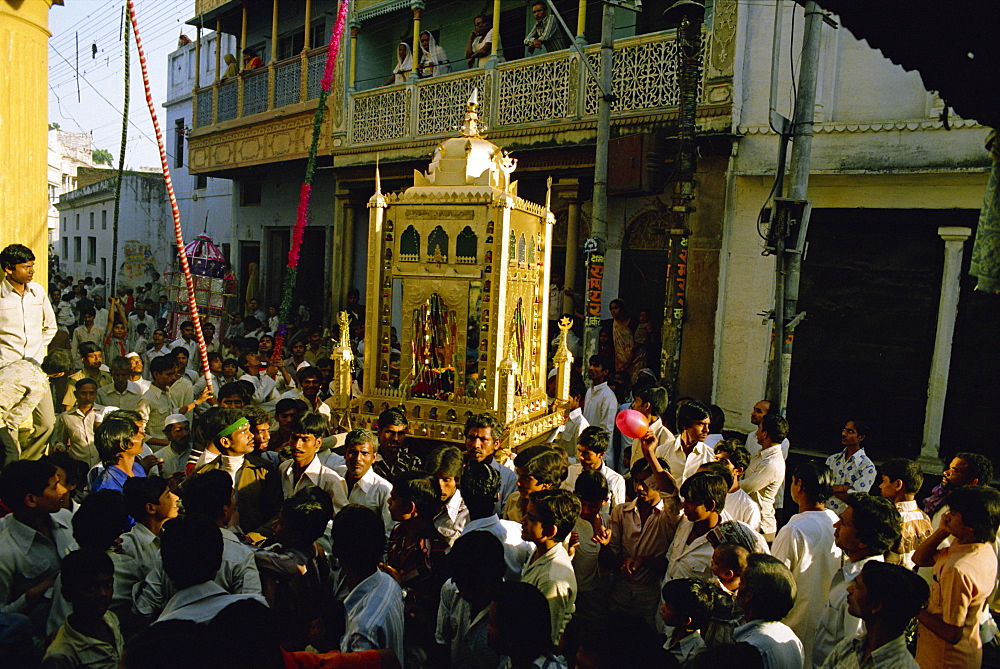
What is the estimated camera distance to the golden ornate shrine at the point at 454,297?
19.0ft

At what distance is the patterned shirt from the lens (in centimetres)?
524

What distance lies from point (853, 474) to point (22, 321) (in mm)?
6114

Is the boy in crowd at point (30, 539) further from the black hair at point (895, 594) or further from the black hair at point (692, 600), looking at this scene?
the black hair at point (895, 594)

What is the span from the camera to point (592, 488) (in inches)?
153

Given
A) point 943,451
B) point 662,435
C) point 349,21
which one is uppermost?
point 349,21

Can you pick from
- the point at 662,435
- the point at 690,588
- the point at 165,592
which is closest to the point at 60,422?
the point at 165,592

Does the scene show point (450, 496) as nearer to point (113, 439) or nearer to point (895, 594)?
point (113, 439)

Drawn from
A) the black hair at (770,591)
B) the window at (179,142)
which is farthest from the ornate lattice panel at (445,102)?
the window at (179,142)

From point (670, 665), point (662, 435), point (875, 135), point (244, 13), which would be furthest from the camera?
point (244, 13)

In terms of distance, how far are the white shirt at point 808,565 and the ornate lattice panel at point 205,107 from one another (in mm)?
17937

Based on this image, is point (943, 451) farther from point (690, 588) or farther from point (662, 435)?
point (690, 588)

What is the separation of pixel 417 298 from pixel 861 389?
5742 millimetres

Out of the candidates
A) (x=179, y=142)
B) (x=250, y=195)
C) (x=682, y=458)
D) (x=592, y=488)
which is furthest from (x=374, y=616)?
(x=179, y=142)

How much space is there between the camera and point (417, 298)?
6137mm
